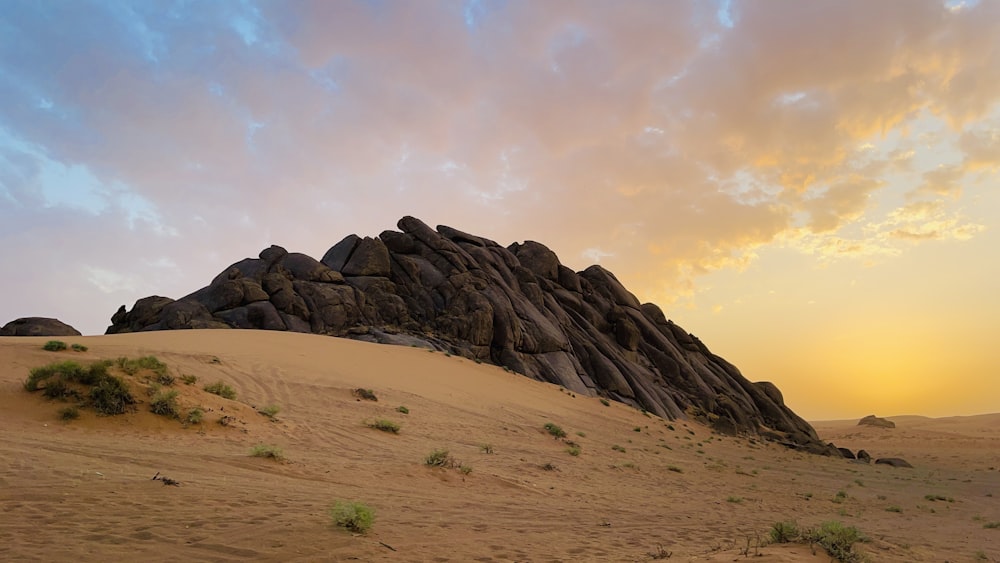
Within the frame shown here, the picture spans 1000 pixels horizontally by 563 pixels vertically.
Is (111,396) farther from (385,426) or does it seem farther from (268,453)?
(385,426)

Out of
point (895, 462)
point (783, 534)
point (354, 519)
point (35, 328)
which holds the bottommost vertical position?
point (354, 519)

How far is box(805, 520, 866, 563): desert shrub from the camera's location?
6.73 m

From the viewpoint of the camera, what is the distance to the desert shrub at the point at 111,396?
12.9 metres

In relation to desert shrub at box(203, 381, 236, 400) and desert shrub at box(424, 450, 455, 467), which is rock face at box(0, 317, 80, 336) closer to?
desert shrub at box(203, 381, 236, 400)

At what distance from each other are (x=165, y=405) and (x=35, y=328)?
2364 centimetres

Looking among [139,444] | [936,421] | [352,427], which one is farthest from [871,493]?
[936,421]

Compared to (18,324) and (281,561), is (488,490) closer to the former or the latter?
(281,561)

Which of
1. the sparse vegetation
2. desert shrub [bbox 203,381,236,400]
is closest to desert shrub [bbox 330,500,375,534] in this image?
the sparse vegetation

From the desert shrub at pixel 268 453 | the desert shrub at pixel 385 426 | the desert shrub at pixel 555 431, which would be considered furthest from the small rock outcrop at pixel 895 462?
the desert shrub at pixel 268 453

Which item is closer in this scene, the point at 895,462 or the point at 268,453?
the point at 268,453

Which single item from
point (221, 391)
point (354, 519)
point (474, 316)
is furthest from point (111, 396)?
point (474, 316)

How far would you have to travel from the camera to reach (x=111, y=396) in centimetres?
1309

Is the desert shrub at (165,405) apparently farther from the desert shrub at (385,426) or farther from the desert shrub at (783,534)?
the desert shrub at (783,534)

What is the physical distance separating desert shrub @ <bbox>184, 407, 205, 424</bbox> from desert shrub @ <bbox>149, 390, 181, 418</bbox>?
0.25 meters
